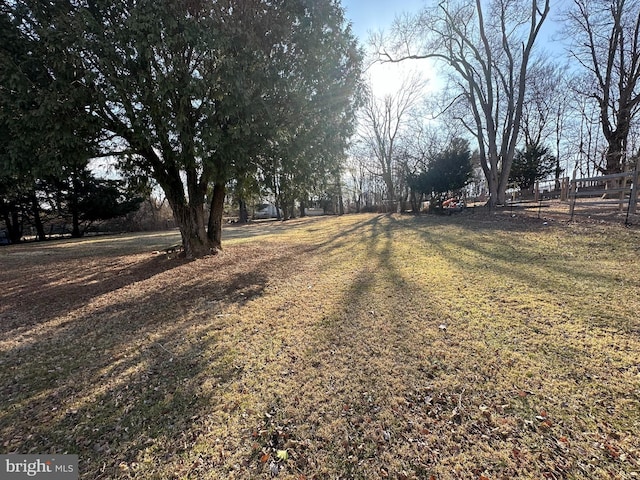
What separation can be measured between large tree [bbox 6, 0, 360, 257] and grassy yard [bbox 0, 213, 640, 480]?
3083 mm

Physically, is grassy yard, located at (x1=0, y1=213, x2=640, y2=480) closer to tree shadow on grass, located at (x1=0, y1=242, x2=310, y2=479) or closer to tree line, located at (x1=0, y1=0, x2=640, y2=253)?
tree shadow on grass, located at (x1=0, y1=242, x2=310, y2=479)

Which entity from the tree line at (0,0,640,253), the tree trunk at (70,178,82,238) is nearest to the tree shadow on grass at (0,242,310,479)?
the tree line at (0,0,640,253)

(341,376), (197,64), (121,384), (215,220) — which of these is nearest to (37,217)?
(215,220)

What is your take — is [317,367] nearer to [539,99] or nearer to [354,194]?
[539,99]

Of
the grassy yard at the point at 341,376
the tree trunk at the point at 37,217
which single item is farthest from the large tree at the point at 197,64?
the tree trunk at the point at 37,217

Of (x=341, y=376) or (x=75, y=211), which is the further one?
(x=75, y=211)

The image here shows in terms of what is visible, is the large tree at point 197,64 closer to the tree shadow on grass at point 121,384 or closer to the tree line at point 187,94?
the tree line at point 187,94

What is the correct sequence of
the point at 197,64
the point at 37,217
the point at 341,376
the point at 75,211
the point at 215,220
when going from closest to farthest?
1. the point at 341,376
2. the point at 197,64
3. the point at 215,220
4. the point at 37,217
5. the point at 75,211

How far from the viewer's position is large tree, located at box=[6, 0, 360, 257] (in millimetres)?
4504

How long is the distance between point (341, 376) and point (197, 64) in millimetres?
6283

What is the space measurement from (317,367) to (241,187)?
19.9 ft

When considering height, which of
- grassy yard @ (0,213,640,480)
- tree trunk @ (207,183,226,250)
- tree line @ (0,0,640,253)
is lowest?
grassy yard @ (0,213,640,480)

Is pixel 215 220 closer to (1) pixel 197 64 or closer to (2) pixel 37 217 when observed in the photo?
(1) pixel 197 64

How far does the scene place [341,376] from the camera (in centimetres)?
248
